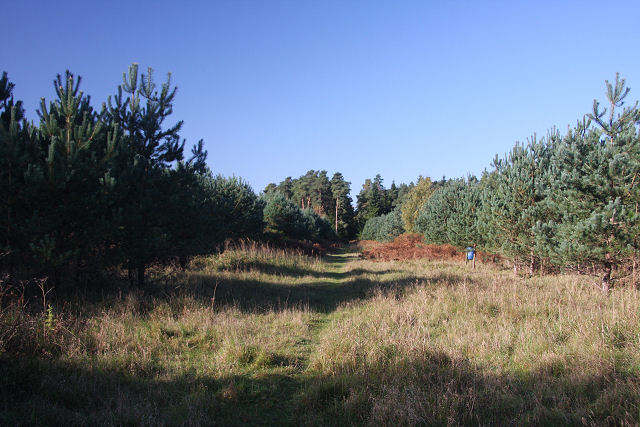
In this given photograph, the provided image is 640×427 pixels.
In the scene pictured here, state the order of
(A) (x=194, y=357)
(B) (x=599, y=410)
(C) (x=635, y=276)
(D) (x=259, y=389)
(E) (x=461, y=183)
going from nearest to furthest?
(B) (x=599, y=410) < (D) (x=259, y=389) < (A) (x=194, y=357) < (C) (x=635, y=276) < (E) (x=461, y=183)

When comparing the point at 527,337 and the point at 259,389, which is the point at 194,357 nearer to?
the point at 259,389

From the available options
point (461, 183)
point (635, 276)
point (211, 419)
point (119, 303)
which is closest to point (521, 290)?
point (635, 276)

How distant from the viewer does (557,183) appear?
9.35m

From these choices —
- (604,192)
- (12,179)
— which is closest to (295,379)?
(12,179)

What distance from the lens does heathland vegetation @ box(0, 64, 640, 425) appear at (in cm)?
Answer: 362

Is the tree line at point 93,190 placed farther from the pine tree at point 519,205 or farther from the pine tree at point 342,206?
the pine tree at point 342,206

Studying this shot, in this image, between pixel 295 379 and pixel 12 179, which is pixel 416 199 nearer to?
pixel 295 379

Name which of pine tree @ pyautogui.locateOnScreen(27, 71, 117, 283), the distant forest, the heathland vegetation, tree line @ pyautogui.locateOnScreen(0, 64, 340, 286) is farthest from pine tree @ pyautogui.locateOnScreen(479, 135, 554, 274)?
pine tree @ pyautogui.locateOnScreen(27, 71, 117, 283)

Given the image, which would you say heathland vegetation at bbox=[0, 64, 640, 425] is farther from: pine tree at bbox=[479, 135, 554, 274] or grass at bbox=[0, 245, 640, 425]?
pine tree at bbox=[479, 135, 554, 274]

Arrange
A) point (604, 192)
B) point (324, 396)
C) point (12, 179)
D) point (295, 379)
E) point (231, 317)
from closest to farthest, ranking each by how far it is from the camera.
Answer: point (324, 396)
point (295, 379)
point (12, 179)
point (231, 317)
point (604, 192)

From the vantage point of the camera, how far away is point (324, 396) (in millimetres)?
3959

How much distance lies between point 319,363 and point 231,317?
2644mm

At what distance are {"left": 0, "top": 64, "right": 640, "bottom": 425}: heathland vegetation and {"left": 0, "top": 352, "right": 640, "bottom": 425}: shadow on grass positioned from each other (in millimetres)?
23

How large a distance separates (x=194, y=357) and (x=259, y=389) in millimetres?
1479
